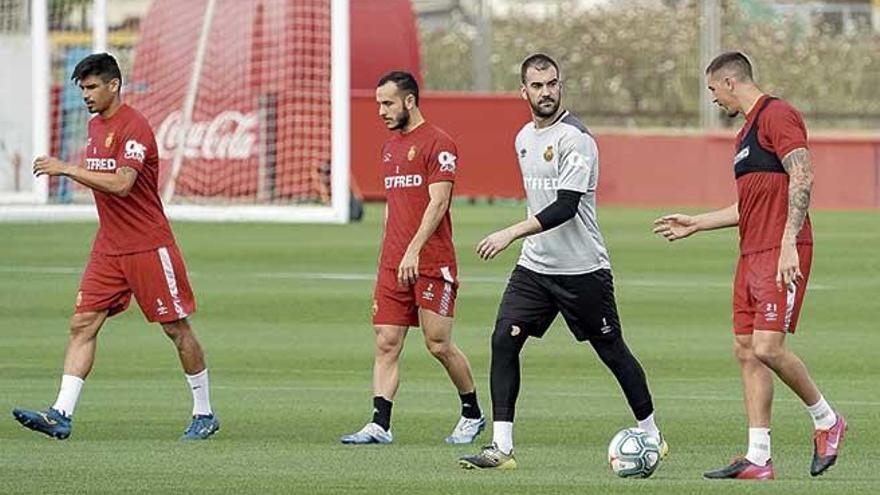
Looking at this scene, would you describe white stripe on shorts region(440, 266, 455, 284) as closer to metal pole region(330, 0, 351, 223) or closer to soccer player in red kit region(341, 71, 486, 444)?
soccer player in red kit region(341, 71, 486, 444)

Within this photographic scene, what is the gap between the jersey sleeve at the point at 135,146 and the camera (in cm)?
1286

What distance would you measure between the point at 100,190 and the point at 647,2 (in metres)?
42.4

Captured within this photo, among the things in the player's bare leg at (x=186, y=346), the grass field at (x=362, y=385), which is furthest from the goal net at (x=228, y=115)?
the player's bare leg at (x=186, y=346)

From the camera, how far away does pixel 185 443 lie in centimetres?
1256

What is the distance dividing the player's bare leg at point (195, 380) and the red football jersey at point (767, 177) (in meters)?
3.30

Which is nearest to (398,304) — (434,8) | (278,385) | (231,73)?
(278,385)

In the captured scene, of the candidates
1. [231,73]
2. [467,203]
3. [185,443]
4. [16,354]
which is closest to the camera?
[185,443]

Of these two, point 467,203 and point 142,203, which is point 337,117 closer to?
point 467,203

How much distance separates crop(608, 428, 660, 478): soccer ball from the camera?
36.4 ft

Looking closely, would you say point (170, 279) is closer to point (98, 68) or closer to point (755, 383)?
point (98, 68)

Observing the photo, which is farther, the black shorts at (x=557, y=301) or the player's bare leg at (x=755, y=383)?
the black shorts at (x=557, y=301)

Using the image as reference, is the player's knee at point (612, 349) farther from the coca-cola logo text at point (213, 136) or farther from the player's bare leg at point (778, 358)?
the coca-cola logo text at point (213, 136)

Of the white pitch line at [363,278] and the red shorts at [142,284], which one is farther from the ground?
the red shorts at [142,284]

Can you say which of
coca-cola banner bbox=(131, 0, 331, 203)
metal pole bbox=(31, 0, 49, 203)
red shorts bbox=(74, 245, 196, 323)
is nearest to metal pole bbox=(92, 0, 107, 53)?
metal pole bbox=(31, 0, 49, 203)
